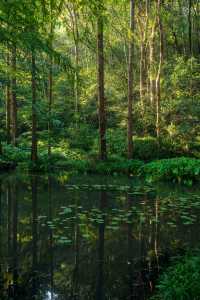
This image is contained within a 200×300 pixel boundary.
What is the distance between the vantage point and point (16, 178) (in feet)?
47.4

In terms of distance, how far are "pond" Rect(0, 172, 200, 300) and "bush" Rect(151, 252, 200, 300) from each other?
302mm

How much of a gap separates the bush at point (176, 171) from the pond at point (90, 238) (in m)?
2.74

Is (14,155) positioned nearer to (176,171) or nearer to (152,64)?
(176,171)

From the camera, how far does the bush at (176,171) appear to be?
14977 millimetres

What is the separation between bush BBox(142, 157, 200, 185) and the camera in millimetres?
14977

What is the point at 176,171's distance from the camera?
15.1 metres

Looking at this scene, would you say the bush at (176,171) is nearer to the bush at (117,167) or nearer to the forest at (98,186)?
the forest at (98,186)

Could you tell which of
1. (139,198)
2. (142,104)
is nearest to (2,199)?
(139,198)

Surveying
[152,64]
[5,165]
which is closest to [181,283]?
[5,165]

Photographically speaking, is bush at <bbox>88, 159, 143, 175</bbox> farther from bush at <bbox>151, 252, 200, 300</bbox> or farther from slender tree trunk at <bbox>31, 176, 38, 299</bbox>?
bush at <bbox>151, 252, 200, 300</bbox>

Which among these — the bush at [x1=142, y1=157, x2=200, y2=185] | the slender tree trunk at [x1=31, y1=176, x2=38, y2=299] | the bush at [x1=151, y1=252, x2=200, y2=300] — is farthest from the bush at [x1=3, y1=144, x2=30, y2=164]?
the bush at [x1=151, y1=252, x2=200, y2=300]

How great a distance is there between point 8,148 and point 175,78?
10.3 meters

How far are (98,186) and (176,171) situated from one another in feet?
12.6

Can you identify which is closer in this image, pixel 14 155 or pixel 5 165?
pixel 5 165
